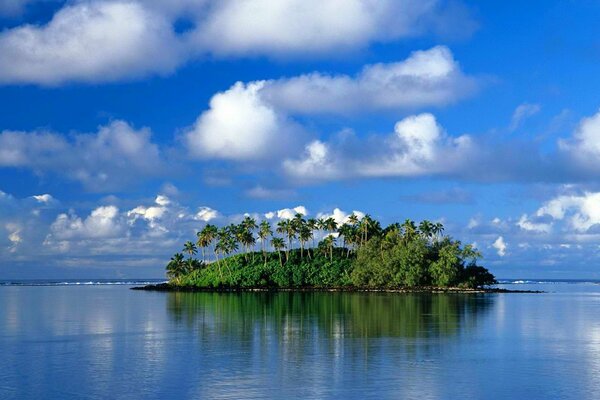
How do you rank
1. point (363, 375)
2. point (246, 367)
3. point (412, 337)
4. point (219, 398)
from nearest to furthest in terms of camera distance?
point (219, 398) → point (363, 375) → point (246, 367) → point (412, 337)

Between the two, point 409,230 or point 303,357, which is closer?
point 303,357

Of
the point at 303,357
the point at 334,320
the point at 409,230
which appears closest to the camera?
the point at 303,357

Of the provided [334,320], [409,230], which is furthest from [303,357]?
[409,230]

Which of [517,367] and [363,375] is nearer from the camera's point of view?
[363,375]

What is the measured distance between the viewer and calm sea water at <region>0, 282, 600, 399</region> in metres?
40.6

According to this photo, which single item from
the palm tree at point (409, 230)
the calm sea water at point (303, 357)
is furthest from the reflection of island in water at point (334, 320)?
the palm tree at point (409, 230)

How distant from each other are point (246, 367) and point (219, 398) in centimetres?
1027

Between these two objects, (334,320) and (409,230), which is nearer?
(334,320)

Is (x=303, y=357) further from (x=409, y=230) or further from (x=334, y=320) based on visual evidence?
(x=409, y=230)

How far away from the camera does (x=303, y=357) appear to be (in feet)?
173

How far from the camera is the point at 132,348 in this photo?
198 feet

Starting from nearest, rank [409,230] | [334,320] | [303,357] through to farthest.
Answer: [303,357]
[334,320]
[409,230]

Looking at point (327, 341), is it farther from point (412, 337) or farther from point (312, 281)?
point (312, 281)

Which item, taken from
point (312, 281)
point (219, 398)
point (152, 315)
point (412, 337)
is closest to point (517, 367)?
point (412, 337)
